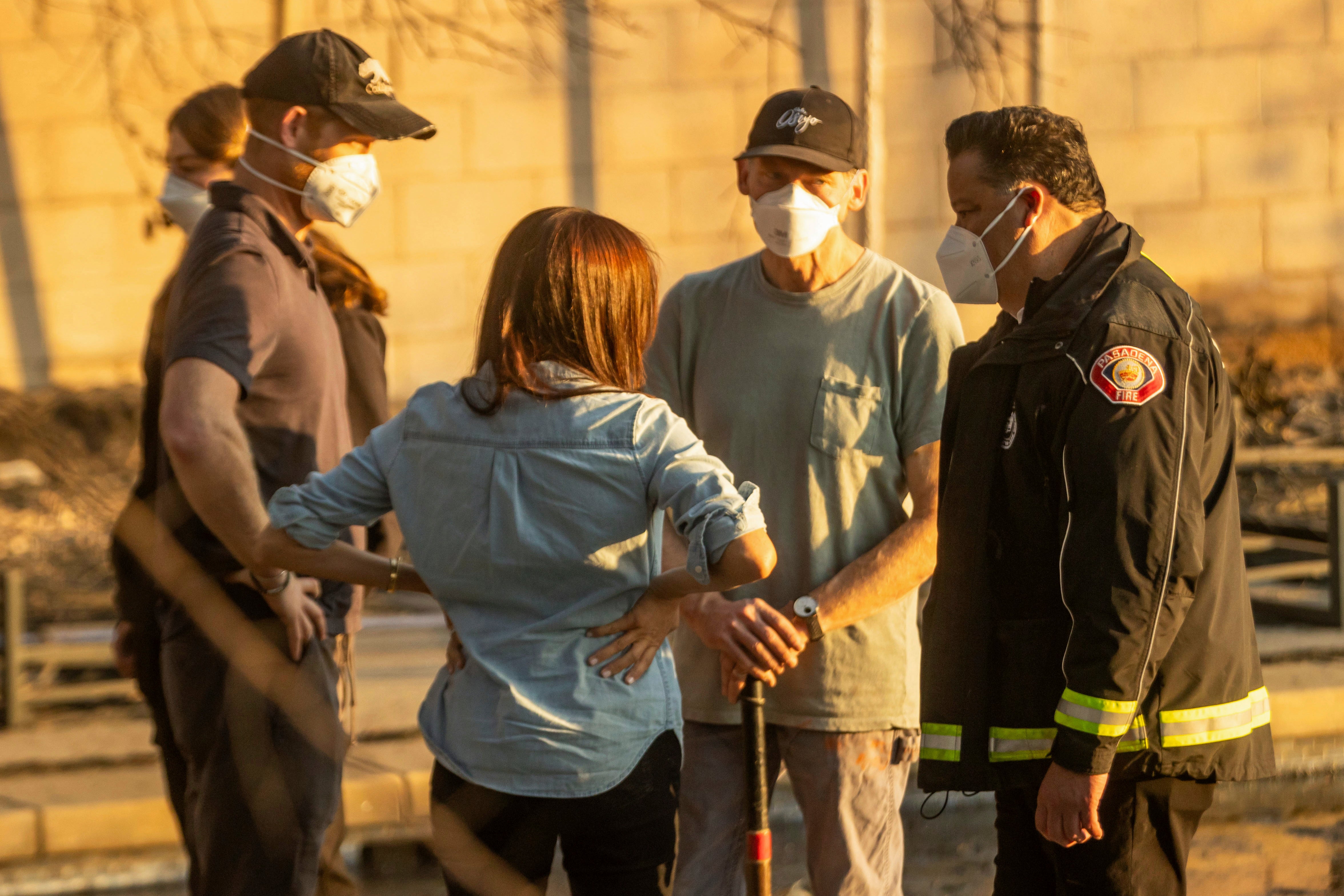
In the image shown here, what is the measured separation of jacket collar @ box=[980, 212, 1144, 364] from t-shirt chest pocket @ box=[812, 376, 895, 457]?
0.51 metres

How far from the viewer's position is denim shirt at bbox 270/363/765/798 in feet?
7.36

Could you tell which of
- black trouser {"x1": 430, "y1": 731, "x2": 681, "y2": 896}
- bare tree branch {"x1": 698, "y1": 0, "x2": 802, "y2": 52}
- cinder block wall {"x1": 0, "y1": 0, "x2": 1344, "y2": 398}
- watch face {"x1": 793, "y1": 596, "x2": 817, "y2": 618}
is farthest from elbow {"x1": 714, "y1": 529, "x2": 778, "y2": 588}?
bare tree branch {"x1": 698, "y1": 0, "x2": 802, "y2": 52}

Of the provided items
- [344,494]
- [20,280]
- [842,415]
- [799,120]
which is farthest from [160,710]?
[20,280]

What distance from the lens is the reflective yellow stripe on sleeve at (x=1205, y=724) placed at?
242cm

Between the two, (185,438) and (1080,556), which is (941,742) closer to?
(1080,556)

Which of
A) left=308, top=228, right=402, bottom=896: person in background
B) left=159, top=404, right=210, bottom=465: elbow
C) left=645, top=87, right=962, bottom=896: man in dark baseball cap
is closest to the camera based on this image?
left=159, top=404, right=210, bottom=465: elbow

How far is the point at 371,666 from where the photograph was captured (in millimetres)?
6391

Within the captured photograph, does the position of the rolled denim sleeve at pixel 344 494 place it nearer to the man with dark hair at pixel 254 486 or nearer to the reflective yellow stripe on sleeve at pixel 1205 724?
the man with dark hair at pixel 254 486

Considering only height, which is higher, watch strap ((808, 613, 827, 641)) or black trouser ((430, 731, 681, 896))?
watch strap ((808, 613, 827, 641))

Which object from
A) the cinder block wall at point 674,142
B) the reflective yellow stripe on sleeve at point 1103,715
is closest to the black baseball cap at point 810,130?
the reflective yellow stripe on sleeve at point 1103,715

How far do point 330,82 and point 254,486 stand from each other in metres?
0.88

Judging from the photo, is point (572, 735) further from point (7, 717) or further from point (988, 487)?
point (7, 717)

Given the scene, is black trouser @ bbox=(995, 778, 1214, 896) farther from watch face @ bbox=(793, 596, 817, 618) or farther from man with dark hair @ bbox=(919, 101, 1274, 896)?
watch face @ bbox=(793, 596, 817, 618)

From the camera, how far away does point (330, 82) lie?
297 centimetres
